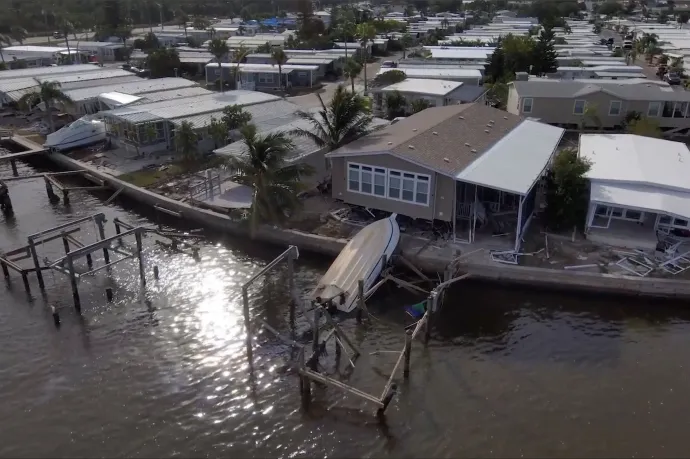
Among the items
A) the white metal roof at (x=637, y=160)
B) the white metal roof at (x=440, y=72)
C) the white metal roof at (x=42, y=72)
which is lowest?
the white metal roof at (x=637, y=160)

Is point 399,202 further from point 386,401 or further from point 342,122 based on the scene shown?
point 386,401

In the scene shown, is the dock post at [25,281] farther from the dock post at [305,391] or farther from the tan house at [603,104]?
the tan house at [603,104]

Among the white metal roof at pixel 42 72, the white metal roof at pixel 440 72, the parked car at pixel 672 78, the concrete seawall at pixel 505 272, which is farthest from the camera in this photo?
the parked car at pixel 672 78

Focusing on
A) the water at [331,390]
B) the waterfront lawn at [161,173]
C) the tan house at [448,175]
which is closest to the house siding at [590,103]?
the tan house at [448,175]

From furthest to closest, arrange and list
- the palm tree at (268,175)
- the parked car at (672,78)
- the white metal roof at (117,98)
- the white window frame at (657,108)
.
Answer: the parked car at (672,78), the white metal roof at (117,98), the white window frame at (657,108), the palm tree at (268,175)

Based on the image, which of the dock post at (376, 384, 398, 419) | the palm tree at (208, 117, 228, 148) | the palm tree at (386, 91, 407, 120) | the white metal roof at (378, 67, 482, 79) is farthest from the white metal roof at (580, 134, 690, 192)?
the white metal roof at (378, 67, 482, 79)

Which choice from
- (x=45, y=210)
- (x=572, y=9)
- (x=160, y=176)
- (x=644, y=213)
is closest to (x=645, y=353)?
(x=644, y=213)

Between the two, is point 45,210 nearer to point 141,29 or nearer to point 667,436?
point 667,436

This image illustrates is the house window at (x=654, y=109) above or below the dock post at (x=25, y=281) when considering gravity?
above
